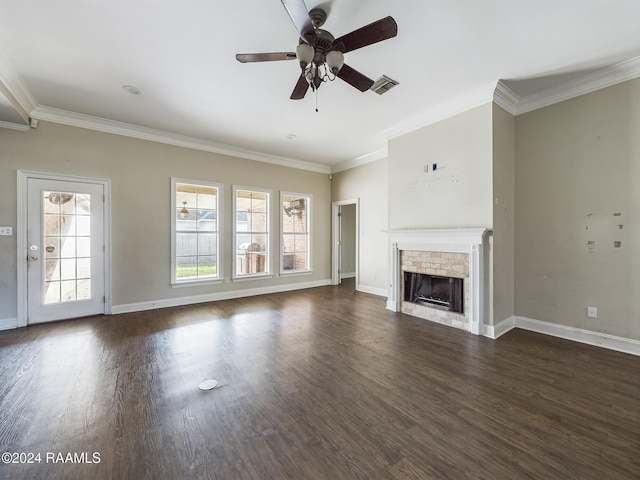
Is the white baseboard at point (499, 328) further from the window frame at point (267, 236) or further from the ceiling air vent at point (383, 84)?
the window frame at point (267, 236)

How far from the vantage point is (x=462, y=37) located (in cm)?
248

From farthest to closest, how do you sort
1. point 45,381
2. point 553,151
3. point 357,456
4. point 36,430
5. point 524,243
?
1. point 524,243
2. point 553,151
3. point 45,381
4. point 36,430
5. point 357,456

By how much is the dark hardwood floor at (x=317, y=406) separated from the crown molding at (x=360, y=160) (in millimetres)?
3795

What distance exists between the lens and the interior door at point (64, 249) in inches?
151

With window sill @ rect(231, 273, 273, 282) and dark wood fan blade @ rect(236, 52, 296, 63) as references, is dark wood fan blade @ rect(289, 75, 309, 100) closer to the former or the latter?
dark wood fan blade @ rect(236, 52, 296, 63)

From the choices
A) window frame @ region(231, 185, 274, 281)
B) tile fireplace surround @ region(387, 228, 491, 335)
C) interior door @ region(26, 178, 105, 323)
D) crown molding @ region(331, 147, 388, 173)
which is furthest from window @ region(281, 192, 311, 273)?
interior door @ region(26, 178, 105, 323)

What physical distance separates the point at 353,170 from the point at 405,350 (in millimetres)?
4544

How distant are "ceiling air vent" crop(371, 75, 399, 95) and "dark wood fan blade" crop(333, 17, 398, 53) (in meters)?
1.16

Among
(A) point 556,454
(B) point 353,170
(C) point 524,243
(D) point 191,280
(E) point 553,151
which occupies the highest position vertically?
(B) point 353,170

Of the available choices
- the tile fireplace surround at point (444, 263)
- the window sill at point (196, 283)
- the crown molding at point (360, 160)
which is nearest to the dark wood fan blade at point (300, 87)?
the tile fireplace surround at point (444, 263)

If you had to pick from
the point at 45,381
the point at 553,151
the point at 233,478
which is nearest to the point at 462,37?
the point at 553,151

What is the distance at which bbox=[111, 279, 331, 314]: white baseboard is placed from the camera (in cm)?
445

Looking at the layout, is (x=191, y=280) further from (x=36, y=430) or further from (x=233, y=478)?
(x=233, y=478)

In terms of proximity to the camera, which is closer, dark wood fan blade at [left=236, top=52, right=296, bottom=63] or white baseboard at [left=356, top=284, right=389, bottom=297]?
dark wood fan blade at [left=236, top=52, right=296, bottom=63]
